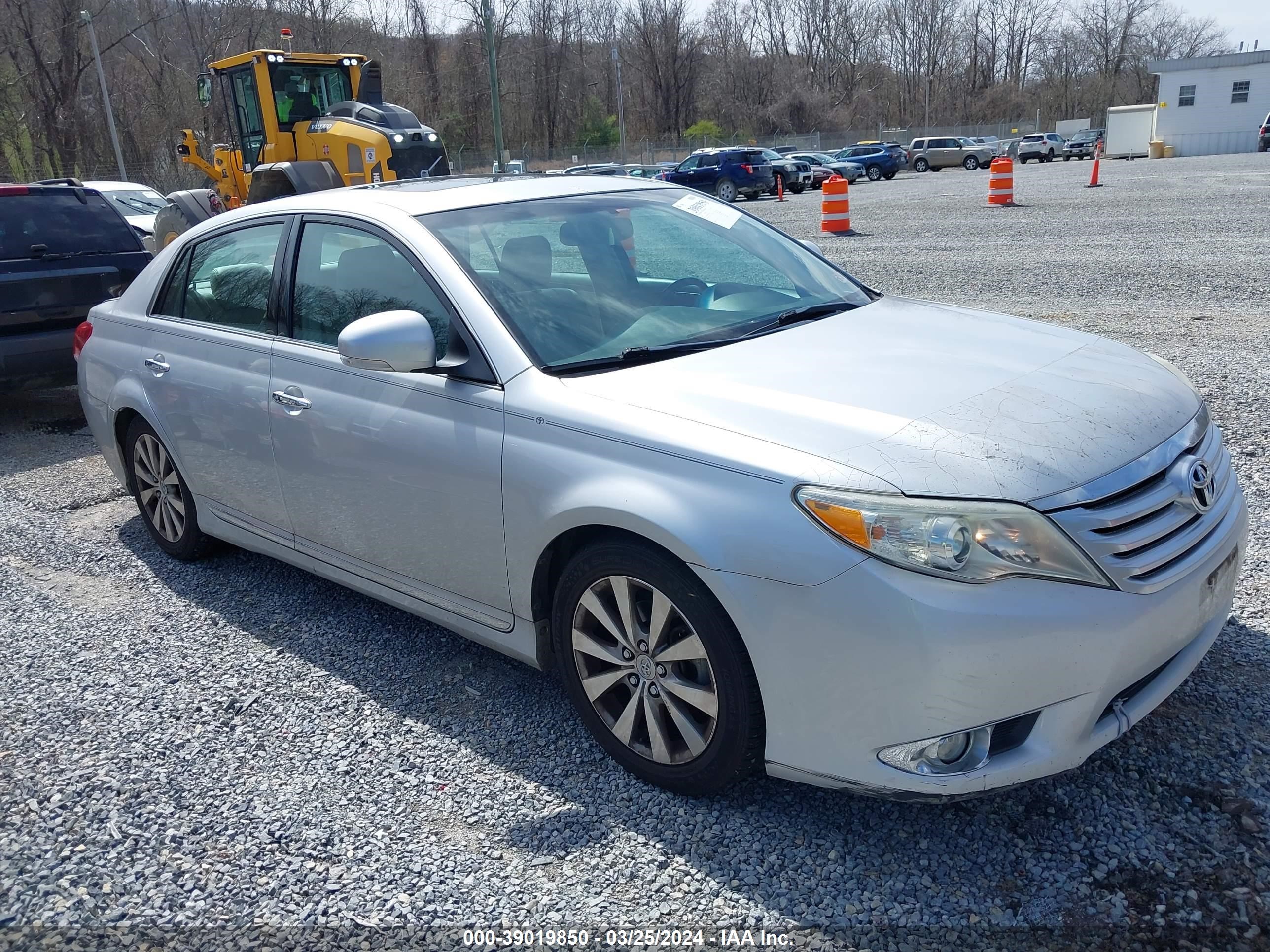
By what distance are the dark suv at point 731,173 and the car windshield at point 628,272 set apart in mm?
29685

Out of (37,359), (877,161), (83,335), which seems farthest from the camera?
(877,161)

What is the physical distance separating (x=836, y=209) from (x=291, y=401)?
52.8 feet

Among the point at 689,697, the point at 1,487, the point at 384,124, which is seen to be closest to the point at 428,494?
the point at 689,697

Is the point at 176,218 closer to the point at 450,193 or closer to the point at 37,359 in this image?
the point at 37,359

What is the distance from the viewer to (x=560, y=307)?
3406mm

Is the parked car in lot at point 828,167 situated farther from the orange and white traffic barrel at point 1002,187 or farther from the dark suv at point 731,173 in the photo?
the orange and white traffic barrel at point 1002,187

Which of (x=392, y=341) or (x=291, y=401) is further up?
(x=392, y=341)

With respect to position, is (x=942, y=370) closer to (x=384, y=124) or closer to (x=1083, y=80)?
(x=384, y=124)

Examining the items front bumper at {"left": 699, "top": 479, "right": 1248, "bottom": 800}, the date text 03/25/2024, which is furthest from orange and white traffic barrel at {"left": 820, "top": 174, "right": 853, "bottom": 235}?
the date text 03/25/2024

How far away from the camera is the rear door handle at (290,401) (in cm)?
377

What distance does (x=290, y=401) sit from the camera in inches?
151

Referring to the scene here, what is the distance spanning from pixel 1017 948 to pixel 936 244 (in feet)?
46.8

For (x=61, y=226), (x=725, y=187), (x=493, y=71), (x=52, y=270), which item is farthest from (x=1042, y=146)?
(x=52, y=270)

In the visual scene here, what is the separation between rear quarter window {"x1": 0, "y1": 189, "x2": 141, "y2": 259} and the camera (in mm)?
7699
